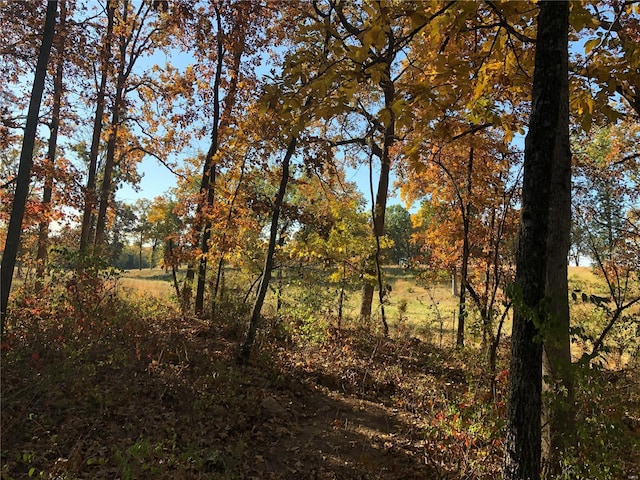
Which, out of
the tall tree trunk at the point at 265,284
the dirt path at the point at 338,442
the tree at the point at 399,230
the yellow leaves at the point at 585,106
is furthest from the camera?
the tree at the point at 399,230

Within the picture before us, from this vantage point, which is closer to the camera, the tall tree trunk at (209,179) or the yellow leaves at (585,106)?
the yellow leaves at (585,106)

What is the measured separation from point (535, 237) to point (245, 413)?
4816 millimetres

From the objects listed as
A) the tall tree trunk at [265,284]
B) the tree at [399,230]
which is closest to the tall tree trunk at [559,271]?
the tall tree trunk at [265,284]

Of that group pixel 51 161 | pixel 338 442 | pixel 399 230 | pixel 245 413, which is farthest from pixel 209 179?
pixel 399 230

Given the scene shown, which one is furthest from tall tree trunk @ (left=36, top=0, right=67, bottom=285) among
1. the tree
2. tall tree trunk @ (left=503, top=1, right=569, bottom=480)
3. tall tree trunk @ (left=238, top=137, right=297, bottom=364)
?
the tree

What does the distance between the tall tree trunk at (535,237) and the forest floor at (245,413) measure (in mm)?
945

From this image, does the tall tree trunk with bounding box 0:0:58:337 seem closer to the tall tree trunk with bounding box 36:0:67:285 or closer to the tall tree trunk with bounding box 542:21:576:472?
the tall tree trunk with bounding box 36:0:67:285

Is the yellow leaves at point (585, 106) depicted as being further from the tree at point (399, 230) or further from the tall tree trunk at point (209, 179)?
the tree at point (399, 230)

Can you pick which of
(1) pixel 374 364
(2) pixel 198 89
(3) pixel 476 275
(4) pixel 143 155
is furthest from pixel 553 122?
(4) pixel 143 155

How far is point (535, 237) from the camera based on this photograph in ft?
7.87

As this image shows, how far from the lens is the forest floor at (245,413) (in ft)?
13.5

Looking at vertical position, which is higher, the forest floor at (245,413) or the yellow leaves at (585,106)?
the yellow leaves at (585,106)

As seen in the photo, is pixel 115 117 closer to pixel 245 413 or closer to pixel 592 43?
pixel 245 413

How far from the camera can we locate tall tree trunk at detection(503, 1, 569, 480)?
7.80ft
